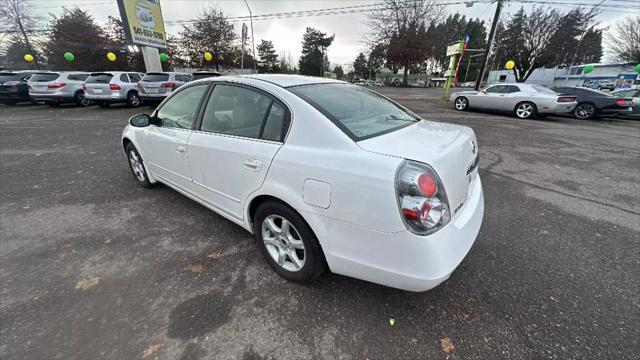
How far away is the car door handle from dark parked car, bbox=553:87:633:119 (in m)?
14.0

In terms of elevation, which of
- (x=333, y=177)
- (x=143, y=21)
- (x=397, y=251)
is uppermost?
(x=143, y=21)

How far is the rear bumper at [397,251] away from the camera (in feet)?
4.86

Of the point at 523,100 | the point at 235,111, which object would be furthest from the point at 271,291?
the point at 523,100

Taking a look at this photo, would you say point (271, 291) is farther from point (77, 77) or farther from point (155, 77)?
point (77, 77)

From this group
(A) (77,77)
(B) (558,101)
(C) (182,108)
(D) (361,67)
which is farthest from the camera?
(D) (361,67)

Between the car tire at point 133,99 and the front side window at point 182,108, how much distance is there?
1189 centimetres

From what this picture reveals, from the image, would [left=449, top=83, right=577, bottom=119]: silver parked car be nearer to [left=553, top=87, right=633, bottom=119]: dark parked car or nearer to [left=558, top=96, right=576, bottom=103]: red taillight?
[left=558, top=96, right=576, bottom=103]: red taillight

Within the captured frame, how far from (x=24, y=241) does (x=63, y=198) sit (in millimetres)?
1122

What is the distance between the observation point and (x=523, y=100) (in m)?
10.5

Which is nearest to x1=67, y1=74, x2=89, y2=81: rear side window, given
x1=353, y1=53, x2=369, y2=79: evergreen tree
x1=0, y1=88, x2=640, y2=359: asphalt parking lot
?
x1=0, y1=88, x2=640, y2=359: asphalt parking lot

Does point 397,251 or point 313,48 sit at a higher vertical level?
point 313,48

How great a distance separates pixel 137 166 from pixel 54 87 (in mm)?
12822

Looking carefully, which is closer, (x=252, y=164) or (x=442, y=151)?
(x=442, y=151)

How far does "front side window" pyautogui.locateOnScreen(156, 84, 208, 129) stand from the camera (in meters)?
2.72
